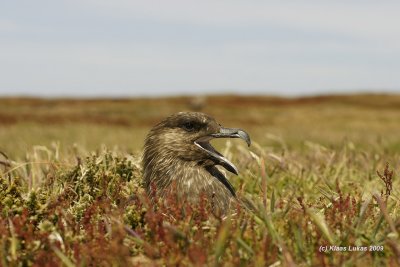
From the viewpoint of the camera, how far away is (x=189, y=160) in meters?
4.93

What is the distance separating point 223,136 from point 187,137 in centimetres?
29

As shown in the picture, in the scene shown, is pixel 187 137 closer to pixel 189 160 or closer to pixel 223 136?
pixel 189 160

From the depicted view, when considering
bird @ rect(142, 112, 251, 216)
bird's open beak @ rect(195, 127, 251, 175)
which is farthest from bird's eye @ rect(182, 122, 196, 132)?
bird's open beak @ rect(195, 127, 251, 175)

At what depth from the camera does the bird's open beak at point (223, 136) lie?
4727 mm

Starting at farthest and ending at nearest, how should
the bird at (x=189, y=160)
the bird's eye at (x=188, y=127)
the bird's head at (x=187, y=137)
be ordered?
the bird's eye at (x=188, y=127), the bird's head at (x=187, y=137), the bird at (x=189, y=160)

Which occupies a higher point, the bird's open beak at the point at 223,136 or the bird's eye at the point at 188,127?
the bird's eye at the point at 188,127

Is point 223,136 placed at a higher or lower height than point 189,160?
higher

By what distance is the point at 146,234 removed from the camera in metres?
3.67

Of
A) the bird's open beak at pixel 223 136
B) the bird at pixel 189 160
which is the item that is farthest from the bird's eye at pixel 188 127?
the bird's open beak at pixel 223 136

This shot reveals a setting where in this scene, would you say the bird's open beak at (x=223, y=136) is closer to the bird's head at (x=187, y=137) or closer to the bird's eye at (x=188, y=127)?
the bird's head at (x=187, y=137)

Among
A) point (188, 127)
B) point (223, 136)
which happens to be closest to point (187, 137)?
point (188, 127)

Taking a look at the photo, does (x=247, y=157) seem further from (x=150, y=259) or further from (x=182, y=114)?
(x=150, y=259)

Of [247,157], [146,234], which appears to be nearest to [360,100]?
[247,157]

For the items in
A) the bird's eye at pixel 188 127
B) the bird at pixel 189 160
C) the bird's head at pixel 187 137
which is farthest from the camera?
the bird's eye at pixel 188 127
